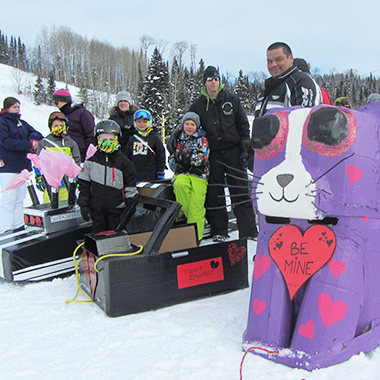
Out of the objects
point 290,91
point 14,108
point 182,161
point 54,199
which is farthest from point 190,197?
point 14,108

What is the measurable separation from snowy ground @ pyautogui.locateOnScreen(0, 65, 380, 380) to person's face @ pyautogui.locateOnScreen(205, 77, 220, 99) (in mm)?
2255

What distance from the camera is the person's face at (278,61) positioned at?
258 centimetres

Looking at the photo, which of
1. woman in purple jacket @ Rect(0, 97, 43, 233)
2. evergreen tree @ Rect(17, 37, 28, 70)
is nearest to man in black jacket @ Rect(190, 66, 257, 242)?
woman in purple jacket @ Rect(0, 97, 43, 233)

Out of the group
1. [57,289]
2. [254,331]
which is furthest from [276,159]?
[57,289]

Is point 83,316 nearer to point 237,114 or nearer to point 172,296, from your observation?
point 172,296

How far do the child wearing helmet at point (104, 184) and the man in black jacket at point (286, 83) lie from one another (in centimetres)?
161

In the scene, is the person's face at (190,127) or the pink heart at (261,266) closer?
the pink heart at (261,266)

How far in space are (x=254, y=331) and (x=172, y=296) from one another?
0.88 m

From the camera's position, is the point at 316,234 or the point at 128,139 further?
the point at 128,139

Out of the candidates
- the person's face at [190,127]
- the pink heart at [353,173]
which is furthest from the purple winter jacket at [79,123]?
the pink heart at [353,173]

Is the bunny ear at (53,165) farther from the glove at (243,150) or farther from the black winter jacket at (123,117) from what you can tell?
the glove at (243,150)

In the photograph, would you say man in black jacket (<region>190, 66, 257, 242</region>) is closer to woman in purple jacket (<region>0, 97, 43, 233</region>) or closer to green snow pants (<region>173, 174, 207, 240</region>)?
green snow pants (<region>173, 174, 207, 240</region>)

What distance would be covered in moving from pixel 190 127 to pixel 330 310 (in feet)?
8.58

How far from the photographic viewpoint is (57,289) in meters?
3.04
